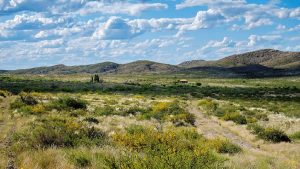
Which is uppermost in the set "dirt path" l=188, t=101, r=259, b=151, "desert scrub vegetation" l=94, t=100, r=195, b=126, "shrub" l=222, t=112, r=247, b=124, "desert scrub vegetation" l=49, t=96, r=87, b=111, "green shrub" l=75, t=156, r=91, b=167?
"green shrub" l=75, t=156, r=91, b=167

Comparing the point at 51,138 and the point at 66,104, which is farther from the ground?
the point at 51,138

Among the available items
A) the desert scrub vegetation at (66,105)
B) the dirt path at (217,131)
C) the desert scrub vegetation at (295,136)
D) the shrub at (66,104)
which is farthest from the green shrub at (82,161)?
the shrub at (66,104)

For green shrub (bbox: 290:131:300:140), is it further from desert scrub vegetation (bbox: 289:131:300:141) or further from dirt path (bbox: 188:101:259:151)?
dirt path (bbox: 188:101:259:151)

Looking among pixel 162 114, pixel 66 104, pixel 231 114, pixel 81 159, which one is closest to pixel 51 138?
pixel 81 159

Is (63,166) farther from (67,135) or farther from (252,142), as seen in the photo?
(252,142)

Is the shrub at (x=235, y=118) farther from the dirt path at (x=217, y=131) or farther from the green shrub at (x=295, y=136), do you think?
the green shrub at (x=295, y=136)

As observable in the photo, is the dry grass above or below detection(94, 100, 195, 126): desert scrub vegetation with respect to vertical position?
above

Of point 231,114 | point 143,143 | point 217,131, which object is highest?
point 143,143

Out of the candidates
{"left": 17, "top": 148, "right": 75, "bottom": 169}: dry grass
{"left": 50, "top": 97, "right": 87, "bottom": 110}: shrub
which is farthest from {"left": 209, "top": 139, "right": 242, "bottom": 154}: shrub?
{"left": 50, "top": 97, "right": 87, "bottom": 110}: shrub

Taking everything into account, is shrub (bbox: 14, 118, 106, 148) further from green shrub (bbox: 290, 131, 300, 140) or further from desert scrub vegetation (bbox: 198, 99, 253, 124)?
desert scrub vegetation (bbox: 198, 99, 253, 124)

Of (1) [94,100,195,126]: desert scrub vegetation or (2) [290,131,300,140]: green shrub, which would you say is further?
(1) [94,100,195,126]: desert scrub vegetation

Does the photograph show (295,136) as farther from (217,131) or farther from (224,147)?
(224,147)

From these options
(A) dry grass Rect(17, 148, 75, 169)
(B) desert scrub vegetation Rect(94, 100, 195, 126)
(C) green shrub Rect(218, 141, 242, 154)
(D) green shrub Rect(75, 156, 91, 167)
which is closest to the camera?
(A) dry grass Rect(17, 148, 75, 169)

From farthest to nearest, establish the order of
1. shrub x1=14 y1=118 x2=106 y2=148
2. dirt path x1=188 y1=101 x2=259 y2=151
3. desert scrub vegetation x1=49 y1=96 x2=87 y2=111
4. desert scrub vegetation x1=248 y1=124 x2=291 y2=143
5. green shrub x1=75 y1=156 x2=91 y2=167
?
desert scrub vegetation x1=49 y1=96 x2=87 y2=111 < desert scrub vegetation x1=248 y1=124 x2=291 y2=143 < dirt path x1=188 y1=101 x2=259 y2=151 < shrub x1=14 y1=118 x2=106 y2=148 < green shrub x1=75 y1=156 x2=91 y2=167
